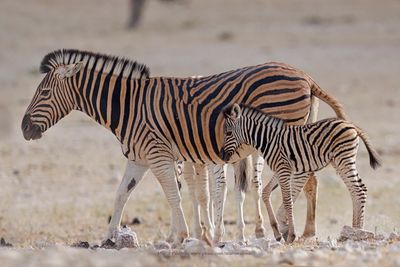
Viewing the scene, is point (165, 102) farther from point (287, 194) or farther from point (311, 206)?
point (311, 206)

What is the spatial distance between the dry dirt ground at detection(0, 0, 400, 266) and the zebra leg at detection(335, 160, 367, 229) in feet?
3.38

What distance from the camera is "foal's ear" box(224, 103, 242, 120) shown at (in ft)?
31.7

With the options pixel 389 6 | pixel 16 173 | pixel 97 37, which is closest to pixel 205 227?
pixel 16 173

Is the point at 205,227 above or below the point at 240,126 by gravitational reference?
below

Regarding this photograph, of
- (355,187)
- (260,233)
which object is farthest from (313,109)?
(260,233)

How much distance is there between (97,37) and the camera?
38.9 meters

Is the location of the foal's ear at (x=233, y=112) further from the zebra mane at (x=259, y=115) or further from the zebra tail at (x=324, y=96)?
the zebra tail at (x=324, y=96)

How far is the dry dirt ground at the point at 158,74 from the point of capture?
11461mm

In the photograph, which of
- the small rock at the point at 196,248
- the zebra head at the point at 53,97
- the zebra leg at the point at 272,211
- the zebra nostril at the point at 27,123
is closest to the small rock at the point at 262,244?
the small rock at the point at 196,248

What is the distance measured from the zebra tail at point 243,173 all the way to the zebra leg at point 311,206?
0.66 metres

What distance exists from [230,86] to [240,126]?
459 millimetres

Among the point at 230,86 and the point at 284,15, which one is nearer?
the point at 230,86

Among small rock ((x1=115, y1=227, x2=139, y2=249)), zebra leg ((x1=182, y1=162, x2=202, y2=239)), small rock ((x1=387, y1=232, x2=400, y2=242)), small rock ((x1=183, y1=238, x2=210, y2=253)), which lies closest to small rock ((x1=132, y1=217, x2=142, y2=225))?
zebra leg ((x1=182, y1=162, x2=202, y2=239))

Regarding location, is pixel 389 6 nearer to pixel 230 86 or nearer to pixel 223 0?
pixel 223 0
